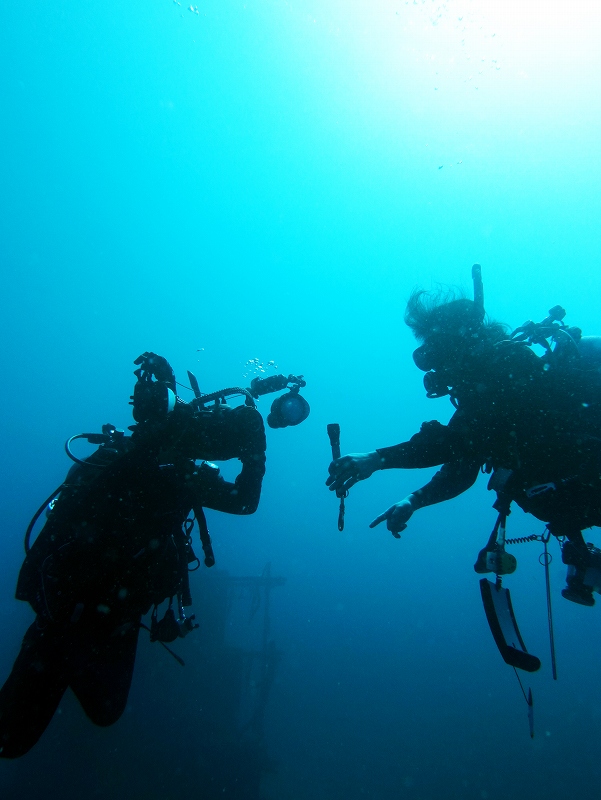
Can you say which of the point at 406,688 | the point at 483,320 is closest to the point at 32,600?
the point at 483,320

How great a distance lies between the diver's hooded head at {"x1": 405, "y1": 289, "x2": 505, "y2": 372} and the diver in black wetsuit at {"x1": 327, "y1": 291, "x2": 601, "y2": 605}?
10 millimetres

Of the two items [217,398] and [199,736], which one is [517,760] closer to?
[199,736]

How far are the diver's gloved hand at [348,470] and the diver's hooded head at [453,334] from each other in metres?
1.32

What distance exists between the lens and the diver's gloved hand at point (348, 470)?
3678mm

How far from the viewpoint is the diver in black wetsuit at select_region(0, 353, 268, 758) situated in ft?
11.6

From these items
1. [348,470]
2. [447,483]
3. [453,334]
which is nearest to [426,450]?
[447,483]

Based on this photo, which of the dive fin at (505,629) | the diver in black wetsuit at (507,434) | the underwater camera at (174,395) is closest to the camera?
the dive fin at (505,629)

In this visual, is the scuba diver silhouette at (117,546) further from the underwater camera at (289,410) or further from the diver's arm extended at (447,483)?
the diver's arm extended at (447,483)

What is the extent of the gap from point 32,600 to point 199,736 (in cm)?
2179

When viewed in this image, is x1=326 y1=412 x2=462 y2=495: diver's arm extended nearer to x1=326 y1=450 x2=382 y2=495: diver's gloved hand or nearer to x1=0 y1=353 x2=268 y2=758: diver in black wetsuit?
x1=326 y1=450 x2=382 y2=495: diver's gloved hand

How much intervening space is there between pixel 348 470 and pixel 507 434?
4.88ft

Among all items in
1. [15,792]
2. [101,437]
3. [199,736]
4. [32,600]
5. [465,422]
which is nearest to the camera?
[32,600]

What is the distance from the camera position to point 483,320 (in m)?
4.24

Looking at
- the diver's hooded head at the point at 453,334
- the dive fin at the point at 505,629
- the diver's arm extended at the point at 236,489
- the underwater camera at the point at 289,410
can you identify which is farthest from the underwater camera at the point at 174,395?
the dive fin at the point at 505,629
